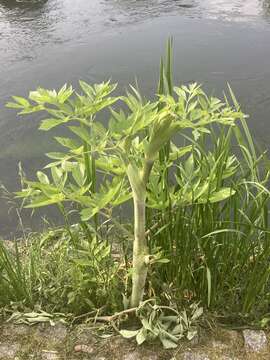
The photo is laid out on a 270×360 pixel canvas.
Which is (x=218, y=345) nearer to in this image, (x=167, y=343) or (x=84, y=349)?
(x=167, y=343)

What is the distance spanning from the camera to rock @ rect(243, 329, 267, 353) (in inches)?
49.2

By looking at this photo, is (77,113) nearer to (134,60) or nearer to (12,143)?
(12,143)

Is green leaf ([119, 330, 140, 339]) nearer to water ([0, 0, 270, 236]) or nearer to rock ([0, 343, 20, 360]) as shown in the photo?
rock ([0, 343, 20, 360])

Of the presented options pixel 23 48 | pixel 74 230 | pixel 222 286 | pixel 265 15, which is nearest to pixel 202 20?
pixel 265 15

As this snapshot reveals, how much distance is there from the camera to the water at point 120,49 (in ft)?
9.18

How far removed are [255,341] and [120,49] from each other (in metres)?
2.93

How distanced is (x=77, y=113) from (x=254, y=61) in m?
2.76

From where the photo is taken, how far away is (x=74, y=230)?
1732 millimetres

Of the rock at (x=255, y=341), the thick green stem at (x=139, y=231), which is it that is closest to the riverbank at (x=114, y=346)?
the rock at (x=255, y=341)

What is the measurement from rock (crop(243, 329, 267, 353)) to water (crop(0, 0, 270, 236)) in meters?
1.23

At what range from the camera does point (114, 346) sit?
1.26 meters

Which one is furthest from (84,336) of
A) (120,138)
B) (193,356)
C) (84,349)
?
(120,138)

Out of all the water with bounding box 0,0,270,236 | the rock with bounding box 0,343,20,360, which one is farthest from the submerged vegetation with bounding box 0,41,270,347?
the water with bounding box 0,0,270,236

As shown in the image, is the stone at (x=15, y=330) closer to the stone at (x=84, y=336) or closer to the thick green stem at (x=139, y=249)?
the stone at (x=84, y=336)
